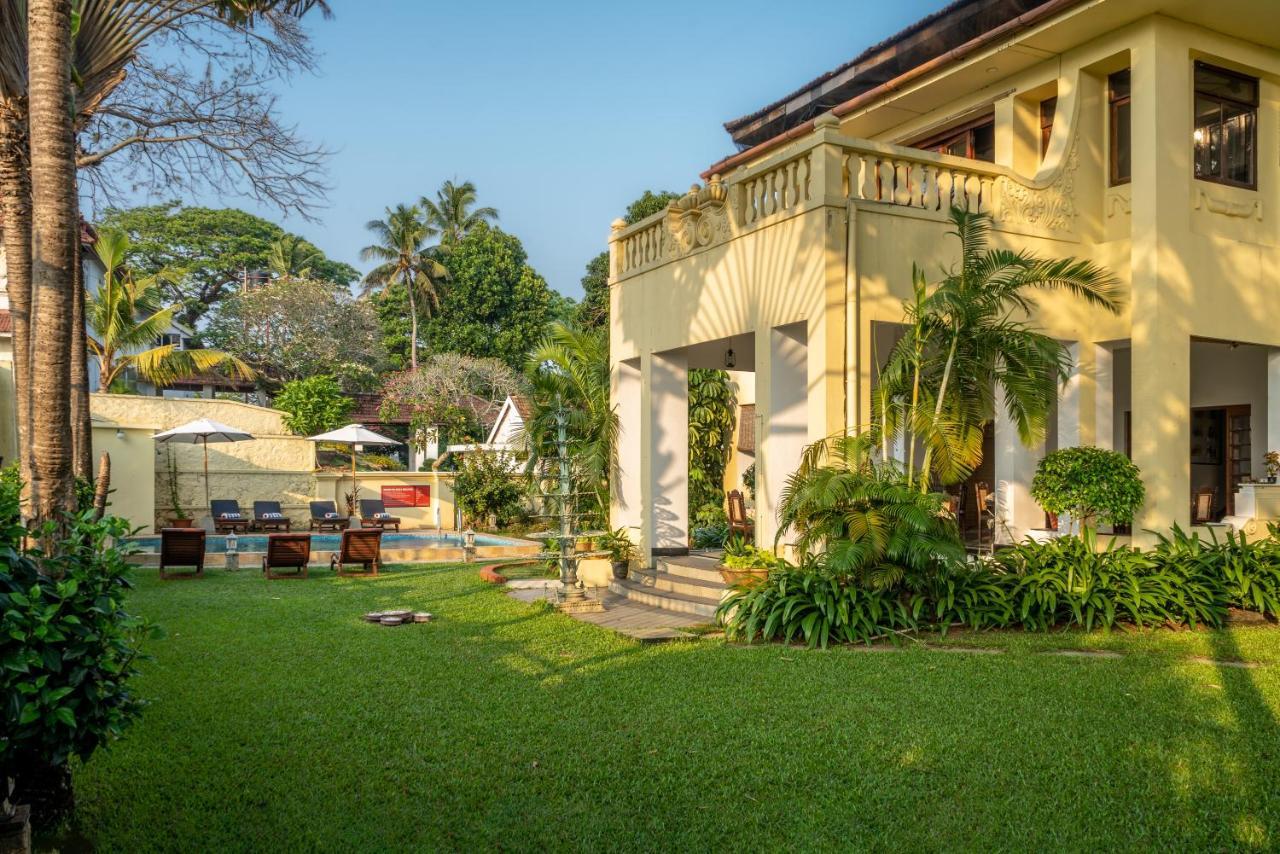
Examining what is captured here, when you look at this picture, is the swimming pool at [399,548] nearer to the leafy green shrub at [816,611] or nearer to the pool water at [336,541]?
the pool water at [336,541]

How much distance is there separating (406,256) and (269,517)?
24033 millimetres

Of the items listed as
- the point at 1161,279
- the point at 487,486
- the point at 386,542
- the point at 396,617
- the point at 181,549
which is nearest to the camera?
the point at 396,617

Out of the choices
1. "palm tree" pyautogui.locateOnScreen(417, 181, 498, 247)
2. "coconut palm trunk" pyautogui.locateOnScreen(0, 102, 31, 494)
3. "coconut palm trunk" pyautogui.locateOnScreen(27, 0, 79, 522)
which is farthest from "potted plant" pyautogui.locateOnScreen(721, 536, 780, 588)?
"palm tree" pyautogui.locateOnScreen(417, 181, 498, 247)

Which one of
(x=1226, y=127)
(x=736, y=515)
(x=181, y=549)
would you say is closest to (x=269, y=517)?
(x=181, y=549)

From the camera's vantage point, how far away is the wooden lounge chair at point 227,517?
72.7ft

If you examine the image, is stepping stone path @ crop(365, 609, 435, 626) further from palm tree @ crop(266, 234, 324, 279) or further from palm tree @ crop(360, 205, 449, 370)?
palm tree @ crop(266, 234, 324, 279)

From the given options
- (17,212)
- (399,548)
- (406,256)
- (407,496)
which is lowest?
(399,548)

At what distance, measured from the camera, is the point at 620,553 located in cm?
1327

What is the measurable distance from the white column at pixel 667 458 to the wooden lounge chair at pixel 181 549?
7.55m

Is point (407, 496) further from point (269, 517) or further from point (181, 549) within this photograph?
point (181, 549)

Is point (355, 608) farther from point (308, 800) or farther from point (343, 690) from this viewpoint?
point (308, 800)

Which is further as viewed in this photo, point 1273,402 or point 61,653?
point 1273,402

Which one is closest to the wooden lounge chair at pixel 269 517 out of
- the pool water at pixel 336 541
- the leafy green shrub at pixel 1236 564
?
the pool water at pixel 336 541

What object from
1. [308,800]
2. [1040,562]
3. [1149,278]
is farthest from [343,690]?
[1149,278]
